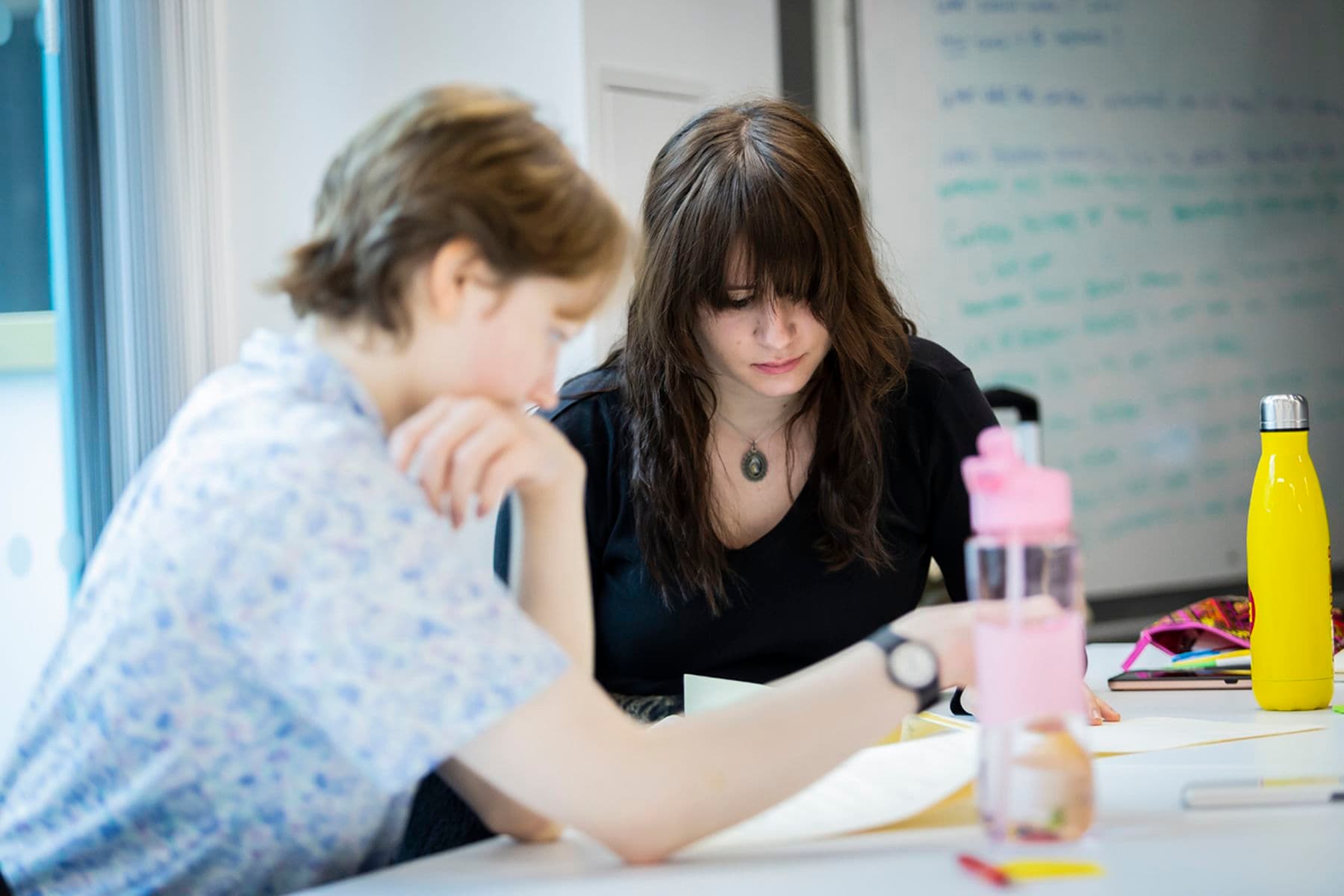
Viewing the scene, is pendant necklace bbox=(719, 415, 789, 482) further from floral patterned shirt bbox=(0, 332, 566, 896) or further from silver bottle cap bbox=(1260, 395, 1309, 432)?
floral patterned shirt bbox=(0, 332, 566, 896)

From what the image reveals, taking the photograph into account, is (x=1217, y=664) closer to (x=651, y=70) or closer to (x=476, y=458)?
(x=476, y=458)

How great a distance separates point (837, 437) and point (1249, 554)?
0.45 meters

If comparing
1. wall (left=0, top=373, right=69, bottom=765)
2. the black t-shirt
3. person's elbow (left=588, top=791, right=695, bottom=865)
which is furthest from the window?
person's elbow (left=588, top=791, right=695, bottom=865)

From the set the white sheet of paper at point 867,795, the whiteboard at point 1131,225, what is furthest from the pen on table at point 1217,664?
the whiteboard at point 1131,225

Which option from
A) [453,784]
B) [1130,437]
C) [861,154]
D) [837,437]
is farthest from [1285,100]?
[453,784]

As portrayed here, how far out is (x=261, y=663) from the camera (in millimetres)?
736

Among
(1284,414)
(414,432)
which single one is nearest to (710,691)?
(414,432)

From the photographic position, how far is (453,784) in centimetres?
96

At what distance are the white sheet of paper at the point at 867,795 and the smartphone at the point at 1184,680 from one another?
1.17 ft

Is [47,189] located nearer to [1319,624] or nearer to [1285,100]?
[1319,624]

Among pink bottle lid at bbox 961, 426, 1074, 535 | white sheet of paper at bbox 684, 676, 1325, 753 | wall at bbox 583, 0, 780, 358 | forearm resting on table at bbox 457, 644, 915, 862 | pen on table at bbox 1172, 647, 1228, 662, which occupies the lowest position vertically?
pen on table at bbox 1172, 647, 1228, 662

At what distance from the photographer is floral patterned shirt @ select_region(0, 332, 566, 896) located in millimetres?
722

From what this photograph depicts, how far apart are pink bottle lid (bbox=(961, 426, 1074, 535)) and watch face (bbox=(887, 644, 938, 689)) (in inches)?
5.2

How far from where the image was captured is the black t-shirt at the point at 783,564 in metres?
1.43
